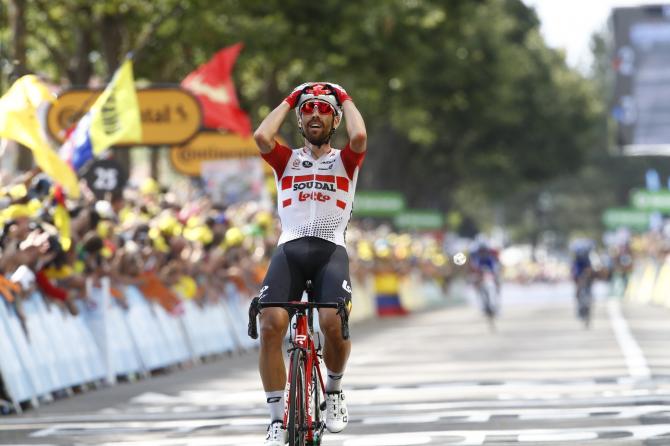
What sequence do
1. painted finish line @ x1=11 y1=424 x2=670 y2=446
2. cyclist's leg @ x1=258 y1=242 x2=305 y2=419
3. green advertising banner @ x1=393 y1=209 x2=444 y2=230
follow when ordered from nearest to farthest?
cyclist's leg @ x1=258 y1=242 x2=305 y2=419
painted finish line @ x1=11 y1=424 x2=670 y2=446
green advertising banner @ x1=393 y1=209 x2=444 y2=230

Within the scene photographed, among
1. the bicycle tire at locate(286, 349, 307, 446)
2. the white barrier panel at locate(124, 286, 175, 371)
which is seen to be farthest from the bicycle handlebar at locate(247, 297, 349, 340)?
the white barrier panel at locate(124, 286, 175, 371)

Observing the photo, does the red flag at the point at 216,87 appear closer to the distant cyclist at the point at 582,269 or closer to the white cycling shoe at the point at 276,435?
the distant cyclist at the point at 582,269

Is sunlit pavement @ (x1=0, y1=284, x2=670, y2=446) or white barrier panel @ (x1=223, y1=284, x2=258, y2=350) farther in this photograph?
white barrier panel @ (x1=223, y1=284, x2=258, y2=350)

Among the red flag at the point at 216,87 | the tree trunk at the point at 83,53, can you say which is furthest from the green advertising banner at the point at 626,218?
the red flag at the point at 216,87

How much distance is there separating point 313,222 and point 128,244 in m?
10.7

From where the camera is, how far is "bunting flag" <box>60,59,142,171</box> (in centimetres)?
1994

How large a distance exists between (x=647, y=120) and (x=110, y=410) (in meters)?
23.0

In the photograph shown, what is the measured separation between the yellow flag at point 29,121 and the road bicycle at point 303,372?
6874mm

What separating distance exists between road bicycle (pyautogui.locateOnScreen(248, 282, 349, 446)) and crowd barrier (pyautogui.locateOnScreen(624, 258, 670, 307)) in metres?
40.0

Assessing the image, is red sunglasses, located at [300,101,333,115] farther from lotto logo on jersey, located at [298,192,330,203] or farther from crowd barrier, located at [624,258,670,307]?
crowd barrier, located at [624,258,670,307]

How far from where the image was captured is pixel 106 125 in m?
20.2

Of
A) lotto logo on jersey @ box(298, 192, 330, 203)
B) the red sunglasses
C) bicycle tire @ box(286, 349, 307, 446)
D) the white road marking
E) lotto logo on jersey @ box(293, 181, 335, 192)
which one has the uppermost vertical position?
the red sunglasses

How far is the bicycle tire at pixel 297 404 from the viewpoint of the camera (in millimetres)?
9633

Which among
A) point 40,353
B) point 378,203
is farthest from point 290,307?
point 378,203
